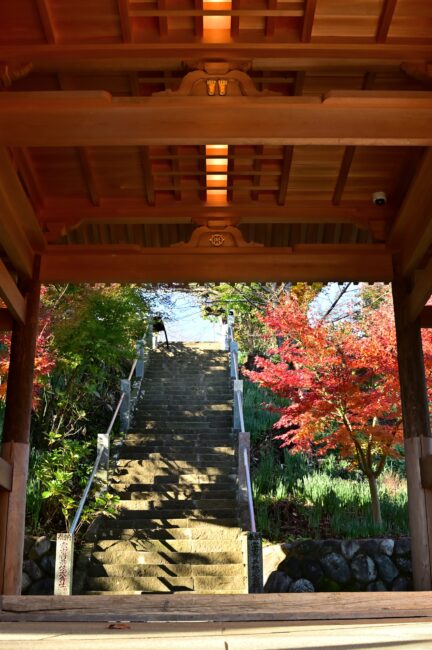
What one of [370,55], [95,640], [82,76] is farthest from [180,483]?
[95,640]

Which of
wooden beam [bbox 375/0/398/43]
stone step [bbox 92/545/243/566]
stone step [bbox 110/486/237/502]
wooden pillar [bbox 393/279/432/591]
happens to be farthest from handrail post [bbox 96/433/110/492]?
wooden beam [bbox 375/0/398/43]

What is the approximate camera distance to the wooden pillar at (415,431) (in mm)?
5438

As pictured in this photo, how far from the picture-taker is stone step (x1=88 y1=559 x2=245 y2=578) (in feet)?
26.7

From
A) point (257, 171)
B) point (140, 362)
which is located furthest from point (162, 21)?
point (140, 362)

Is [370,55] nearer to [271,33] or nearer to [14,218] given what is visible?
[271,33]

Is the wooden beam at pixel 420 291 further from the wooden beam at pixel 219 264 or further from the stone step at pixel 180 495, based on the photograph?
the stone step at pixel 180 495

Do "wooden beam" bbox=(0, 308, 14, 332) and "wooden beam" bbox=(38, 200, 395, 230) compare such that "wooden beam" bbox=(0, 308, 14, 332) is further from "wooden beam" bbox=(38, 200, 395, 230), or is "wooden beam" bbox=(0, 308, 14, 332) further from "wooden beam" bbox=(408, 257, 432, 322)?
"wooden beam" bbox=(408, 257, 432, 322)

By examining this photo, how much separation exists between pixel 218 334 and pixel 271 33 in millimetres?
13965

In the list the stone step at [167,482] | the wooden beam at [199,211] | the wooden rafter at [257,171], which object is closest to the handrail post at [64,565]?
the stone step at [167,482]

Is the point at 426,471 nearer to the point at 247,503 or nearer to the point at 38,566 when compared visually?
the point at 247,503

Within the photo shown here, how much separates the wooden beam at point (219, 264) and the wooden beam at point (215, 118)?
2134 millimetres

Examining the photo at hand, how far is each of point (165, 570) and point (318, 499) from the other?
2927 mm

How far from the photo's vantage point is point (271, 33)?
4098mm

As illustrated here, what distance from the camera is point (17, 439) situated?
18.4 ft
